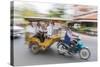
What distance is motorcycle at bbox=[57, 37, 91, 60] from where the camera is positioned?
276 cm

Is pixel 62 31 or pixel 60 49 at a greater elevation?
pixel 62 31

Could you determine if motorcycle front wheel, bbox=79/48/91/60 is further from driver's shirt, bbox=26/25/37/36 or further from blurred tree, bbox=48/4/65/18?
driver's shirt, bbox=26/25/37/36

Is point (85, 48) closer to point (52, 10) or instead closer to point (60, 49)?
point (60, 49)

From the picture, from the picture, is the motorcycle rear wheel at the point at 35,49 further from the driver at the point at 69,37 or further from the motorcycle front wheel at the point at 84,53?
the motorcycle front wheel at the point at 84,53

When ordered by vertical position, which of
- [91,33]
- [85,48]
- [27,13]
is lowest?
[85,48]

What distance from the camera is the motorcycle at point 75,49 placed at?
2.76m

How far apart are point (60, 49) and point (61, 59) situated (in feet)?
0.46

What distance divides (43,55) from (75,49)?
49cm

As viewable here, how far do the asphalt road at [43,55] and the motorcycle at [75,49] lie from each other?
6 centimetres

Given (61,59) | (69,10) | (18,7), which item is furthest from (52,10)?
(61,59)

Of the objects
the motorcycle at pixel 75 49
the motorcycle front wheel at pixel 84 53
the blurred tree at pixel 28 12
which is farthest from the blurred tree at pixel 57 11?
the motorcycle front wheel at pixel 84 53

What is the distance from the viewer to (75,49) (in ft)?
9.32

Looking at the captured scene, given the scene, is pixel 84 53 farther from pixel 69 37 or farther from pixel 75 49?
pixel 69 37
